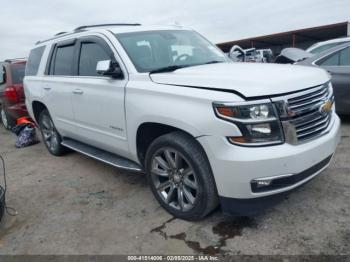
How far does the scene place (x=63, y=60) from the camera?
16.2 feet

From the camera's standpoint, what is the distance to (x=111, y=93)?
3.71 m

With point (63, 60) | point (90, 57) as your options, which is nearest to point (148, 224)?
point (90, 57)

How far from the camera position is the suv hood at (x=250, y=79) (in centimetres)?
263

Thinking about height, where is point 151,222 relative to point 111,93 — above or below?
below

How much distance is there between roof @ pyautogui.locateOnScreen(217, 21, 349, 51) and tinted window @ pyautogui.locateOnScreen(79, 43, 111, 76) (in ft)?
67.8

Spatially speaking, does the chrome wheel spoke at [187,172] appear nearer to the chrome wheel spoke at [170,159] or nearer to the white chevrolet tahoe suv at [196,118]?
the white chevrolet tahoe suv at [196,118]

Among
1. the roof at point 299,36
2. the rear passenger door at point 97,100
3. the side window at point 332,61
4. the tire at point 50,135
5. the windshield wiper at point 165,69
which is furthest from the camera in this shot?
the roof at point 299,36

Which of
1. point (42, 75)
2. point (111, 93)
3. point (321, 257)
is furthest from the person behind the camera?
point (42, 75)

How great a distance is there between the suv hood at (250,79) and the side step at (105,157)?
3.39 feet

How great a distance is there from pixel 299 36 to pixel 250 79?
1018 inches

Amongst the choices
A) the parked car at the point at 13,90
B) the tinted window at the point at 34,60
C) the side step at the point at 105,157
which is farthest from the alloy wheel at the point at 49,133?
the parked car at the point at 13,90

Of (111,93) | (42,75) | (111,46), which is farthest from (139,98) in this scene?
(42,75)

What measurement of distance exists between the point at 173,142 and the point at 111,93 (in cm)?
107

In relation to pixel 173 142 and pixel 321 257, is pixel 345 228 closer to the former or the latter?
pixel 321 257
